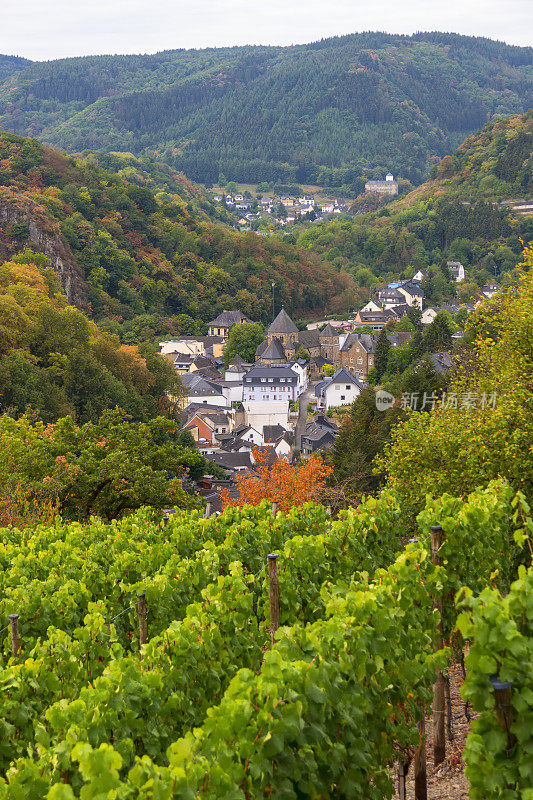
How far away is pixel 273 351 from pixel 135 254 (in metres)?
25.0

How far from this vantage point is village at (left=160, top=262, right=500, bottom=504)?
5041 cm

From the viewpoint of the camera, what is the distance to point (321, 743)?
5.51 metres

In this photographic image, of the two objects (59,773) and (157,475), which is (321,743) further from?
(157,475)

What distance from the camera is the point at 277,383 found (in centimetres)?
6275

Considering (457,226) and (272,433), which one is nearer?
(272,433)

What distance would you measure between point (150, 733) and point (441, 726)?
3378mm

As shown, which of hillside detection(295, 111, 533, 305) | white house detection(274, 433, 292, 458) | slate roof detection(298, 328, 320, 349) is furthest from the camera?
hillside detection(295, 111, 533, 305)

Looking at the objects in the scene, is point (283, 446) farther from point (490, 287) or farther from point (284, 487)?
point (490, 287)

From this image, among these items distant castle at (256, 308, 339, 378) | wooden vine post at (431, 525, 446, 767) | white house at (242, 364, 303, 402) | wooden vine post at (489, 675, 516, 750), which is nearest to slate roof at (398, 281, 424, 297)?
distant castle at (256, 308, 339, 378)

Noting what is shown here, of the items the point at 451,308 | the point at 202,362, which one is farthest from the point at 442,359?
the point at 451,308

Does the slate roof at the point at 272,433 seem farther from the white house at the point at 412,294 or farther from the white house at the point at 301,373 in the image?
the white house at the point at 412,294

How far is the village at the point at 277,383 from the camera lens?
50406 mm

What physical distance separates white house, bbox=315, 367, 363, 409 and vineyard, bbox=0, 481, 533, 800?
47678 mm

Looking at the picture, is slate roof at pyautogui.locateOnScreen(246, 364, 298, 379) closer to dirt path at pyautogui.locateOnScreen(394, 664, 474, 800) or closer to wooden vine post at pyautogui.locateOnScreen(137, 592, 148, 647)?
dirt path at pyautogui.locateOnScreen(394, 664, 474, 800)
